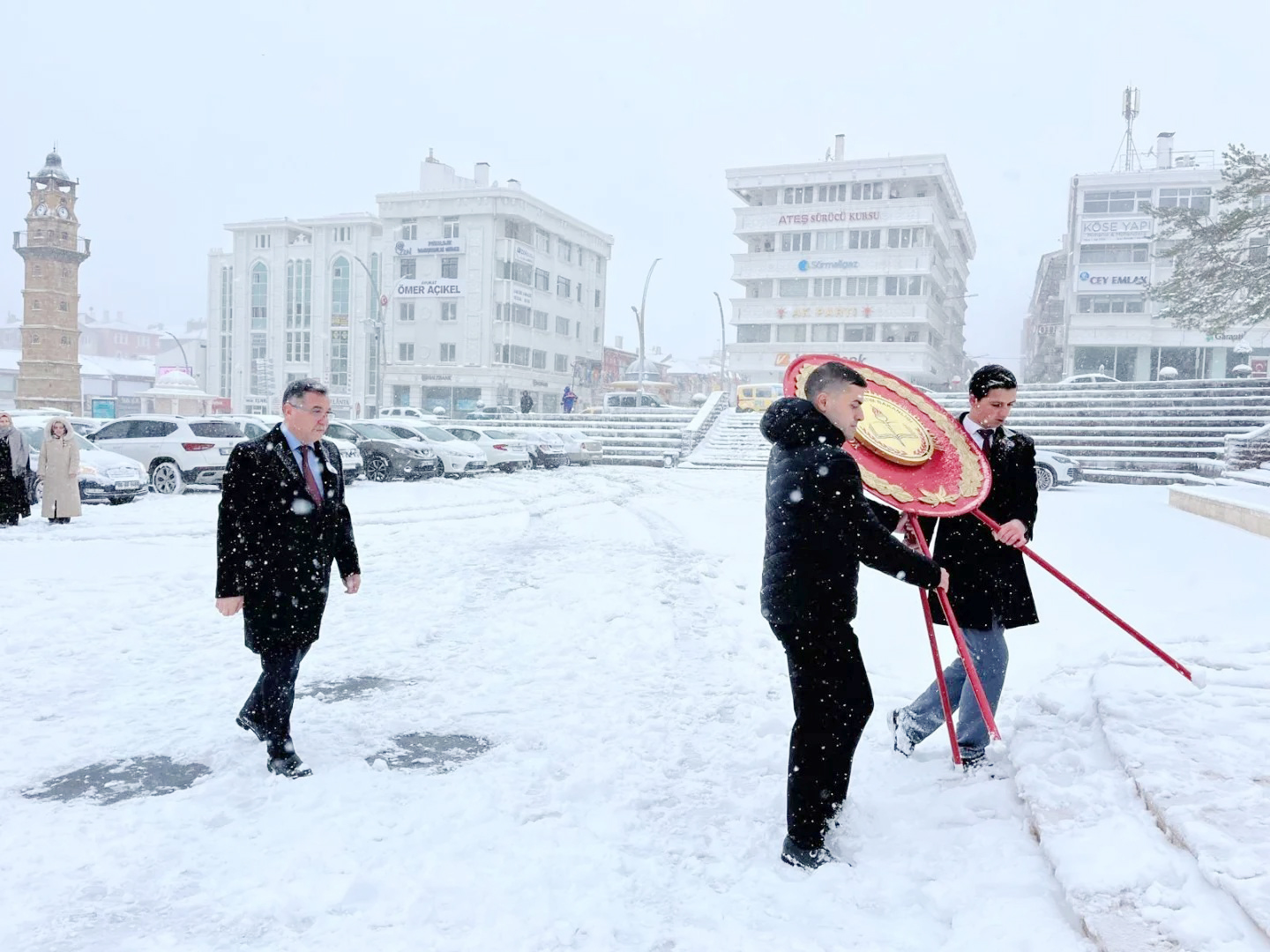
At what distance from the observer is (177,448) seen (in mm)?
17141

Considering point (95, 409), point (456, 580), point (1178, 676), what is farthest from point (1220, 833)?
point (95, 409)

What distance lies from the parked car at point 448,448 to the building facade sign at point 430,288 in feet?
122

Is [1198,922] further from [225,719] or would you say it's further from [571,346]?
[571,346]

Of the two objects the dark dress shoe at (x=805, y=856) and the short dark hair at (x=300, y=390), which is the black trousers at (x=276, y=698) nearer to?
the short dark hair at (x=300, y=390)

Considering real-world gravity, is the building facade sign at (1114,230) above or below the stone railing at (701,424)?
above

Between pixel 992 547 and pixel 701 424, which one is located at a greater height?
pixel 701 424

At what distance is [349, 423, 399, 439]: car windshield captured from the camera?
72.5 ft

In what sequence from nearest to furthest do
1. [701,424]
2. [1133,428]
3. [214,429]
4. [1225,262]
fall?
[214,429]
[1225,262]
[1133,428]
[701,424]

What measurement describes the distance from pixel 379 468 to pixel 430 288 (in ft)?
135

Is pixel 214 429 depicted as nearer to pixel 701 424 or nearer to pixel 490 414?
pixel 701 424

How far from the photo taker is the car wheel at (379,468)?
2161cm

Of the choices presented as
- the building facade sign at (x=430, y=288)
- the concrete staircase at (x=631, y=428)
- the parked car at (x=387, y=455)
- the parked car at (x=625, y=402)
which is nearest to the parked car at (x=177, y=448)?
the parked car at (x=387, y=455)

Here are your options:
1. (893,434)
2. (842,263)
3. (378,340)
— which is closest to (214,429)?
(893,434)

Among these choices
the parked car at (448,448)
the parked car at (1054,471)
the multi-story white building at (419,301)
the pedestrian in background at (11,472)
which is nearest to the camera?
the pedestrian in background at (11,472)
